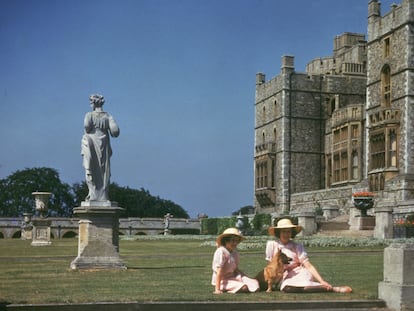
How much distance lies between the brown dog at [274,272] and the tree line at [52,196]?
297 ft

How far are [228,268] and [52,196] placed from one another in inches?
3702

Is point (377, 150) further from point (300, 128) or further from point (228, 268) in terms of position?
point (228, 268)

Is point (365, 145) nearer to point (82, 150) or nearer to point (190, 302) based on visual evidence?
point (82, 150)

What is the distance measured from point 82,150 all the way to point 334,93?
50056mm

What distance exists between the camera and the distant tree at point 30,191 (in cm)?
10431

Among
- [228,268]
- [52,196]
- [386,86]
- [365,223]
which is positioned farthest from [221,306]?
[52,196]

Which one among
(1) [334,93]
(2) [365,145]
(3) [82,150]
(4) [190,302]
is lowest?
(4) [190,302]

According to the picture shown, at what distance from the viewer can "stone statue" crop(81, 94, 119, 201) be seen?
61.4ft

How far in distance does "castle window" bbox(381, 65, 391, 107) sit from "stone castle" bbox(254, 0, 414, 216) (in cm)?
7

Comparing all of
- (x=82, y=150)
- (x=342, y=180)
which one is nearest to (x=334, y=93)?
(x=342, y=180)

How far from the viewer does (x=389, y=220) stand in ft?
108

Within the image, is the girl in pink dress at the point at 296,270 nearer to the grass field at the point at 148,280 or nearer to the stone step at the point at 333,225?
the grass field at the point at 148,280

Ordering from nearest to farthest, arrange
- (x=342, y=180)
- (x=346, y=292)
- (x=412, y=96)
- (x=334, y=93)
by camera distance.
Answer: (x=346, y=292) < (x=412, y=96) < (x=342, y=180) < (x=334, y=93)

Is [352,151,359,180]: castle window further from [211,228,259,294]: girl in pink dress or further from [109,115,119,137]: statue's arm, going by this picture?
[211,228,259,294]: girl in pink dress
